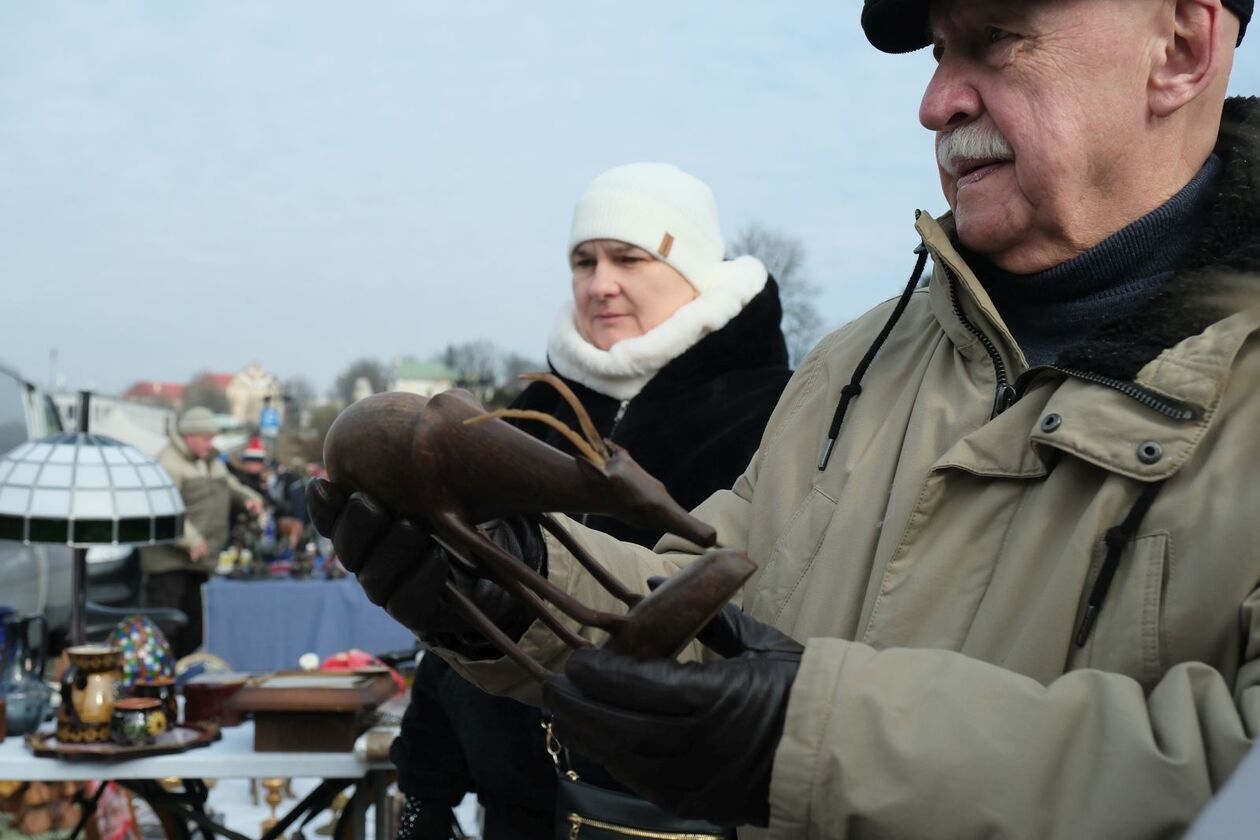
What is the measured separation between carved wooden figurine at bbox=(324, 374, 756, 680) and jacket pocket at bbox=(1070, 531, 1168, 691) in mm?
394

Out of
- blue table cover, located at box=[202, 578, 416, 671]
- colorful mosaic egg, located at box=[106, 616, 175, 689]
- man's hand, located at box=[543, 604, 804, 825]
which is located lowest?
blue table cover, located at box=[202, 578, 416, 671]

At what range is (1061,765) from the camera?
1.08m

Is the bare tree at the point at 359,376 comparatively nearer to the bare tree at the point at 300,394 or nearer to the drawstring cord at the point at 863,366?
the bare tree at the point at 300,394

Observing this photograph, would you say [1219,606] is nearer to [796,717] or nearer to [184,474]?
[796,717]

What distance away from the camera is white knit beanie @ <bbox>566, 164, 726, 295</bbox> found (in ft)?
10.1

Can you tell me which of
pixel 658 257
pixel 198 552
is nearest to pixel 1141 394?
pixel 658 257

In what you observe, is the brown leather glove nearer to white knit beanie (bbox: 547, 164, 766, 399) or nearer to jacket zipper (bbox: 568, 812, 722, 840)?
jacket zipper (bbox: 568, 812, 722, 840)

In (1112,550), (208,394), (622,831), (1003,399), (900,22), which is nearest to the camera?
(1112,550)

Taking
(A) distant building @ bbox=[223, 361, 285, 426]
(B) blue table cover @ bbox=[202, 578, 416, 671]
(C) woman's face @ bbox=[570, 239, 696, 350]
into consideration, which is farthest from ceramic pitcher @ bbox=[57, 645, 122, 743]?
(A) distant building @ bbox=[223, 361, 285, 426]

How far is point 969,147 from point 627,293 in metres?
1.57

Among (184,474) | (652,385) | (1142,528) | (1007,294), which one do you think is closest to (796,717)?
(1142,528)

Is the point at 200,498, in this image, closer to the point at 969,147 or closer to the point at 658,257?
the point at 658,257

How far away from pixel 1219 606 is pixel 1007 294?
607 millimetres

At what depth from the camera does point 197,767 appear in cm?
327
